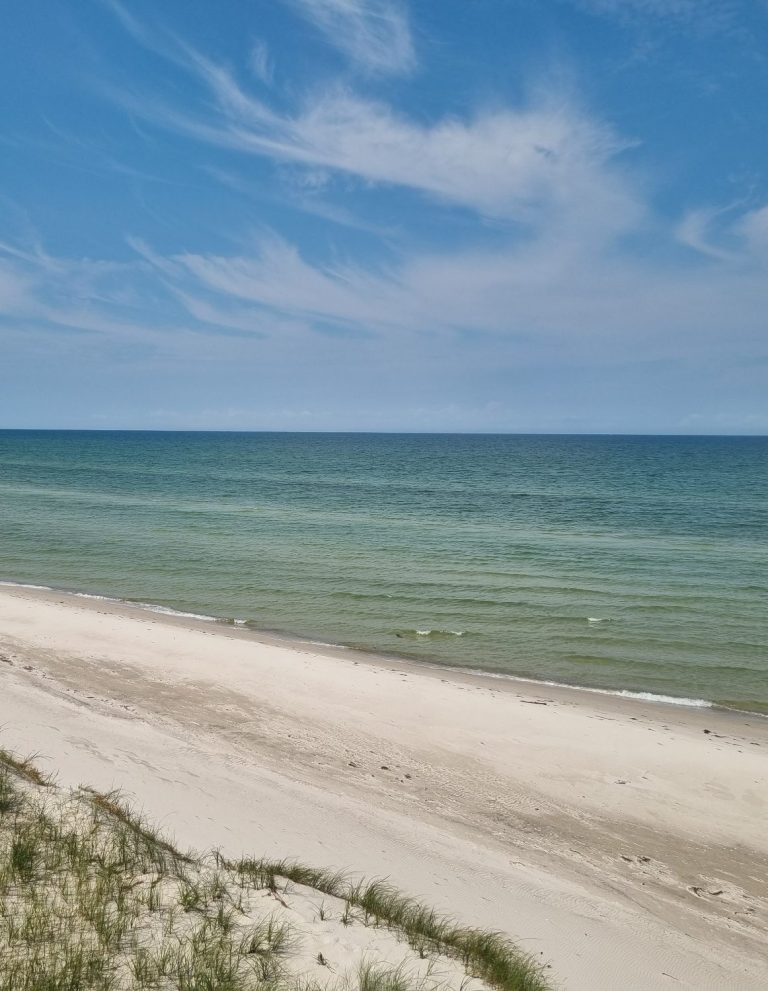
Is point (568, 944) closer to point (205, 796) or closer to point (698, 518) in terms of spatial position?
point (205, 796)

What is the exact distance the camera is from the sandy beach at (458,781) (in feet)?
22.2

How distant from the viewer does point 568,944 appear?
6.10m

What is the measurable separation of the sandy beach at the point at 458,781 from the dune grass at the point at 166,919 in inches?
29.6

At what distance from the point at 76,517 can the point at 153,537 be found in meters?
9.16

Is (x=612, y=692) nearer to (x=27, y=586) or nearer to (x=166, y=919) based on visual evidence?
(x=166, y=919)

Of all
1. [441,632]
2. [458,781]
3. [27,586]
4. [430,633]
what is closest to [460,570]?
[441,632]

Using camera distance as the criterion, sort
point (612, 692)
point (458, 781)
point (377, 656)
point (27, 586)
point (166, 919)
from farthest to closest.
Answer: point (27, 586) < point (377, 656) < point (612, 692) < point (458, 781) < point (166, 919)

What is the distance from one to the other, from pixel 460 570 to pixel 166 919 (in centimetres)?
2166

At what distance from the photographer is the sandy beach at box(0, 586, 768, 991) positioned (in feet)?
22.2

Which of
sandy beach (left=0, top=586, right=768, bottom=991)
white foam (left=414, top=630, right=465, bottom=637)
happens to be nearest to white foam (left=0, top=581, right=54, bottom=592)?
sandy beach (left=0, top=586, right=768, bottom=991)

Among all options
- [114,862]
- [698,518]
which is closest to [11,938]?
[114,862]

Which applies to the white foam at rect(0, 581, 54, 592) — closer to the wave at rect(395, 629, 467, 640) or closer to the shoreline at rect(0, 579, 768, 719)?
the shoreline at rect(0, 579, 768, 719)

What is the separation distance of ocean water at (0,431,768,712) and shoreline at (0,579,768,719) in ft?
0.86

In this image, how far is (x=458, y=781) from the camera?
9984 millimetres
